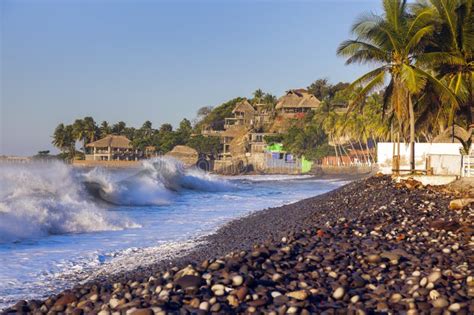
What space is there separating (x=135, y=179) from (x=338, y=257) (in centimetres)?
2899

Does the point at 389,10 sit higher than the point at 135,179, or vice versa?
the point at 389,10

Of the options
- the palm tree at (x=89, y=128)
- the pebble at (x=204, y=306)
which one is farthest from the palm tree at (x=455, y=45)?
the palm tree at (x=89, y=128)

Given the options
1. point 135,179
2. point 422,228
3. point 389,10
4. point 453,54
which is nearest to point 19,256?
point 422,228

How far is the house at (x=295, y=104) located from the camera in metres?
83.7

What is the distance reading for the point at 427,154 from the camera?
858 inches

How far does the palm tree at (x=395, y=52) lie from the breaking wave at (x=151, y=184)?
11.2 m

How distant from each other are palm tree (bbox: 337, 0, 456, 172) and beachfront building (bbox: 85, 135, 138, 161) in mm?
74736

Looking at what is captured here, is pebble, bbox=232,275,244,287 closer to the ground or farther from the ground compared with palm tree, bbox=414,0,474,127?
closer to the ground

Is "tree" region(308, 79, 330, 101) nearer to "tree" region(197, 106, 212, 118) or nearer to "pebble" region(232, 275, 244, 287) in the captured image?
"tree" region(197, 106, 212, 118)

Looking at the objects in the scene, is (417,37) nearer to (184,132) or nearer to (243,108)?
(243,108)

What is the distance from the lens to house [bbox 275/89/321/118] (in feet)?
275

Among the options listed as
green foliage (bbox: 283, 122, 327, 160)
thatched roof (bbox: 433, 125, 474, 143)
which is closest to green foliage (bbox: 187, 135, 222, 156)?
green foliage (bbox: 283, 122, 327, 160)

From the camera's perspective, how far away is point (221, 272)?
6.92 m

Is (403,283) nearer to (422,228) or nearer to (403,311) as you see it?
(403,311)
